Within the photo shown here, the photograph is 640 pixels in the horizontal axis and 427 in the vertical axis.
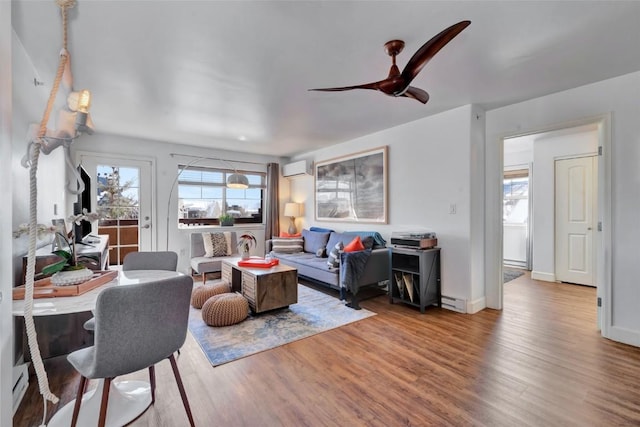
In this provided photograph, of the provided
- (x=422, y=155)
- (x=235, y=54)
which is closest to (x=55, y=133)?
(x=235, y=54)

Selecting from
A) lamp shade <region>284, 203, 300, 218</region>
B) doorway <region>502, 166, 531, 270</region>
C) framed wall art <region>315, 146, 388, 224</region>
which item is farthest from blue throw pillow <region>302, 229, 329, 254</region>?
doorway <region>502, 166, 531, 270</region>

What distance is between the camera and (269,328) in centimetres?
287

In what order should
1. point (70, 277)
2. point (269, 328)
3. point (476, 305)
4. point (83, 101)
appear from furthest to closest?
point (476, 305), point (269, 328), point (70, 277), point (83, 101)

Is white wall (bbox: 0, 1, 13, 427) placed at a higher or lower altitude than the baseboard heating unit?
higher

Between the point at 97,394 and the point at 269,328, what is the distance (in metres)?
1.42

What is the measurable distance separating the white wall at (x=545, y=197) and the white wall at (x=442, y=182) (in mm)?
2186

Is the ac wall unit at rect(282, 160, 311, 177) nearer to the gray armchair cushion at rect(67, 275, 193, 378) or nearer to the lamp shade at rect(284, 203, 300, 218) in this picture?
the lamp shade at rect(284, 203, 300, 218)

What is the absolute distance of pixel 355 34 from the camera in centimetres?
195

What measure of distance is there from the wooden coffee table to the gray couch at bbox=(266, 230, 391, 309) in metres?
0.62

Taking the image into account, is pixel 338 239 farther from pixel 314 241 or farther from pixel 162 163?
pixel 162 163

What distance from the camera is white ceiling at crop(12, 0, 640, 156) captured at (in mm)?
1727

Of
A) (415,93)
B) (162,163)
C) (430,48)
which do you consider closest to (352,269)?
(415,93)

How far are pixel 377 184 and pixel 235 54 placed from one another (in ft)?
9.18

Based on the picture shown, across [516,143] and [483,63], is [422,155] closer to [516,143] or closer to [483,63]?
[483,63]
